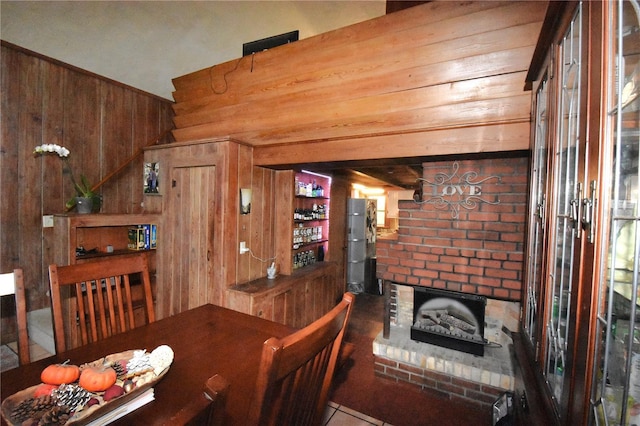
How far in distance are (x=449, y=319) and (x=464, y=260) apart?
575 millimetres

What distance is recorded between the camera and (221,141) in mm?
2705

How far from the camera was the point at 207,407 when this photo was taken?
0.50 metres

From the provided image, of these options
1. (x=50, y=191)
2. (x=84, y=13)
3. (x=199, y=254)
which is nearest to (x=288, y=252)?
(x=199, y=254)

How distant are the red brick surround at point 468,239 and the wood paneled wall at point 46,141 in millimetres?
3516

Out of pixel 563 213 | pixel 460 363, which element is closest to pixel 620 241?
pixel 563 213

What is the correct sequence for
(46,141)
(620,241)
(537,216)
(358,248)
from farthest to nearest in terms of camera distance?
(358,248), (46,141), (537,216), (620,241)

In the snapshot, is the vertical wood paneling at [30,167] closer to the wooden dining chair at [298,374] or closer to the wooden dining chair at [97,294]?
the wooden dining chair at [97,294]

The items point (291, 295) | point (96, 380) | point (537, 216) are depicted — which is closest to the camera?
point (96, 380)

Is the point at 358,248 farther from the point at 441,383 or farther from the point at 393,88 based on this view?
the point at 393,88

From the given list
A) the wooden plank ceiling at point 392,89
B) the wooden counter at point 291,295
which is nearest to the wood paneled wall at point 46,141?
the wooden plank ceiling at point 392,89

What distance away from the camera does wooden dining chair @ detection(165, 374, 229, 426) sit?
46 centimetres

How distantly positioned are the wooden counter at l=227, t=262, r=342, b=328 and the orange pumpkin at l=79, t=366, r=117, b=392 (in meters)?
1.67

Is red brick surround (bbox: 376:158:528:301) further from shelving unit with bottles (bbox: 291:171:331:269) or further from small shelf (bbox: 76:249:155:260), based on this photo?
small shelf (bbox: 76:249:155:260)

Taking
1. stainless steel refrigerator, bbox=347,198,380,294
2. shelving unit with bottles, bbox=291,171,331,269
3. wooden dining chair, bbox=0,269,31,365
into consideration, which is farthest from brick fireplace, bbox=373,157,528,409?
stainless steel refrigerator, bbox=347,198,380,294
